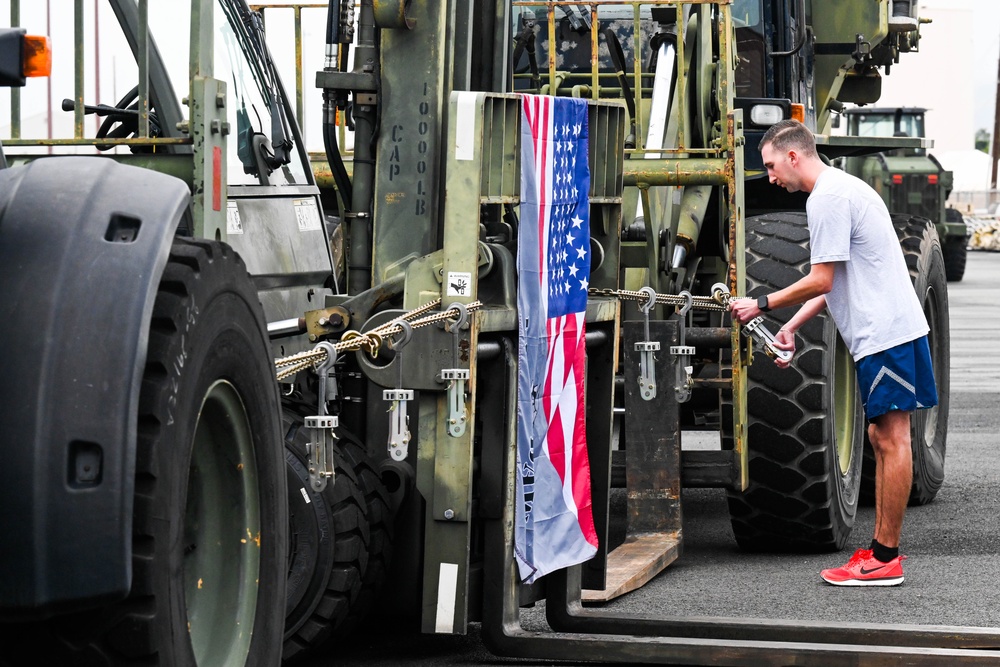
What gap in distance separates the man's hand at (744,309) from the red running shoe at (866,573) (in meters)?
1.08

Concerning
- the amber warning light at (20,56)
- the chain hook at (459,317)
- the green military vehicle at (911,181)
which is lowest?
the chain hook at (459,317)

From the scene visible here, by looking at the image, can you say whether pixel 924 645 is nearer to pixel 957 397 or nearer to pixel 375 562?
pixel 375 562

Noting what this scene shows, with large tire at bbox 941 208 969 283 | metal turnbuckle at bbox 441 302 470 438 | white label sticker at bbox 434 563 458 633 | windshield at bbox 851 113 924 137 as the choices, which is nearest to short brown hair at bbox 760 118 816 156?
metal turnbuckle at bbox 441 302 470 438

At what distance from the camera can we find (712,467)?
7.18 meters

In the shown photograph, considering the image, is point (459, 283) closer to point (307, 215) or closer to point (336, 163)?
point (307, 215)

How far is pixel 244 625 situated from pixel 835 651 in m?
2.03

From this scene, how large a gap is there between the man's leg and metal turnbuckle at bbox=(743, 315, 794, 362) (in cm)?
46

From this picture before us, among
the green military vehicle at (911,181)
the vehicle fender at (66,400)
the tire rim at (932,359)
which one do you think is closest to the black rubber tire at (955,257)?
the green military vehicle at (911,181)

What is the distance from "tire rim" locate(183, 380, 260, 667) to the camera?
3582 millimetres

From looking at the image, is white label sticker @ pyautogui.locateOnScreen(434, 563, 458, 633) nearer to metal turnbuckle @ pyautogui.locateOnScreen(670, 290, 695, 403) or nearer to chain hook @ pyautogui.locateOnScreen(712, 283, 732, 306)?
metal turnbuckle @ pyautogui.locateOnScreen(670, 290, 695, 403)

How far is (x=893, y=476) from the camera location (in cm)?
691

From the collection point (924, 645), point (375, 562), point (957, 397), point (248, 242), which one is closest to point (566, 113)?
point (248, 242)

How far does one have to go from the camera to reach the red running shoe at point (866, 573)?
6.82 meters

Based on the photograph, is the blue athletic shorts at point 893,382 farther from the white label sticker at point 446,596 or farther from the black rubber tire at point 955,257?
the black rubber tire at point 955,257
